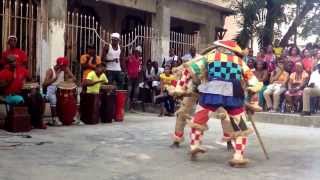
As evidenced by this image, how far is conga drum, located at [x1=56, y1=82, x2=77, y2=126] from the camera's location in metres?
11.7

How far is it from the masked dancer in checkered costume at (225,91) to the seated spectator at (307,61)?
7.25 metres

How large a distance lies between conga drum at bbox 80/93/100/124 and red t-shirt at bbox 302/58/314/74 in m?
5.49

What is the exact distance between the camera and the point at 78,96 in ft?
43.0

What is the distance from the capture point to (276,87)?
591 inches

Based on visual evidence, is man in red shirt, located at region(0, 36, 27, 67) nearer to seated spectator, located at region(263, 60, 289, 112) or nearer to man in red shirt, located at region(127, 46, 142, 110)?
man in red shirt, located at region(127, 46, 142, 110)

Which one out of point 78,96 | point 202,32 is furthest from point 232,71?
point 202,32

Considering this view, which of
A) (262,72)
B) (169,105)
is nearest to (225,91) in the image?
(169,105)

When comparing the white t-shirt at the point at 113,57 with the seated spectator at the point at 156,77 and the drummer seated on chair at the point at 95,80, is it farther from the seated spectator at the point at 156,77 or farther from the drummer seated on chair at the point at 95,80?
the seated spectator at the point at 156,77

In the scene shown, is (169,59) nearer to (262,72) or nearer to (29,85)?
(262,72)

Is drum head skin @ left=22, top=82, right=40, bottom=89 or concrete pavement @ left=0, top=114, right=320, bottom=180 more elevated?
drum head skin @ left=22, top=82, right=40, bottom=89

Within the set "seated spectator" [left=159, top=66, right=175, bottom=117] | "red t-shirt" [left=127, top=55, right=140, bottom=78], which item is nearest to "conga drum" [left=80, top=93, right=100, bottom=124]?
"seated spectator" [left=159, top=66, right=175, bottom=117]

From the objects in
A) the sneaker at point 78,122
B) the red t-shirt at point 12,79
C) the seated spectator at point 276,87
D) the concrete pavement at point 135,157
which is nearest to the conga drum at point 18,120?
the concrete pavement at point 135,157

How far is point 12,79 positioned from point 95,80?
7.40 feet

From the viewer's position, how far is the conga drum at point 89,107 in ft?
40.1
